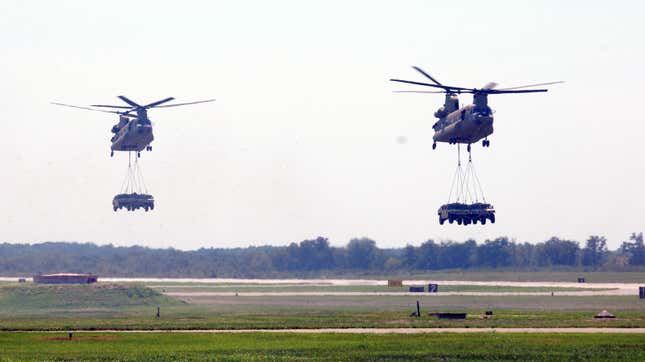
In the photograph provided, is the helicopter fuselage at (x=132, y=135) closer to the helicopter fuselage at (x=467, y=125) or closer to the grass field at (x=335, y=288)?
the helicopter fuselage at (x=467, y=125)

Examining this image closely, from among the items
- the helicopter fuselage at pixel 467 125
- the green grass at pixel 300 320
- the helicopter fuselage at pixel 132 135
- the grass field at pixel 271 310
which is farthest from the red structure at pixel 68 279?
the helicopter fuselage at pixel 467 125

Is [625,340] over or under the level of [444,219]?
under

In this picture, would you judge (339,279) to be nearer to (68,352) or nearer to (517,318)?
(517,318)

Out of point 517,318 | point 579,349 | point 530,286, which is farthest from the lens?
point 530,286

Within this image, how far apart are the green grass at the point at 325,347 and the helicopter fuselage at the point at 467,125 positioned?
1604cm

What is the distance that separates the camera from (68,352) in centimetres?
6112

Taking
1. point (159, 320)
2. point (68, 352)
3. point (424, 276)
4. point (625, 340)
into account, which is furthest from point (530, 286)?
point (68, 352)

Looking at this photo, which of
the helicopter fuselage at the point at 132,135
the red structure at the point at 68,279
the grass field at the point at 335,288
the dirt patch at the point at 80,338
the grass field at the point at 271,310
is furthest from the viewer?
the red structure at the point at 68,279

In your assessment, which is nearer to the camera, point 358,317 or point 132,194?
point 358,317

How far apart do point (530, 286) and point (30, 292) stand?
6261 cm

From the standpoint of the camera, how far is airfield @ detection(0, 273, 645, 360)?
59.8 m

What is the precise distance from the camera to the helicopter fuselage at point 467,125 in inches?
2995

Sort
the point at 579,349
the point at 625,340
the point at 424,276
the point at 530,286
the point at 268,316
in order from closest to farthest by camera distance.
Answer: the point at 579,349 → the point at 625,340 → the point at 268,316 → the point at 530,286 → the point at 424,276

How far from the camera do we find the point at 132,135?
91.2 meters
